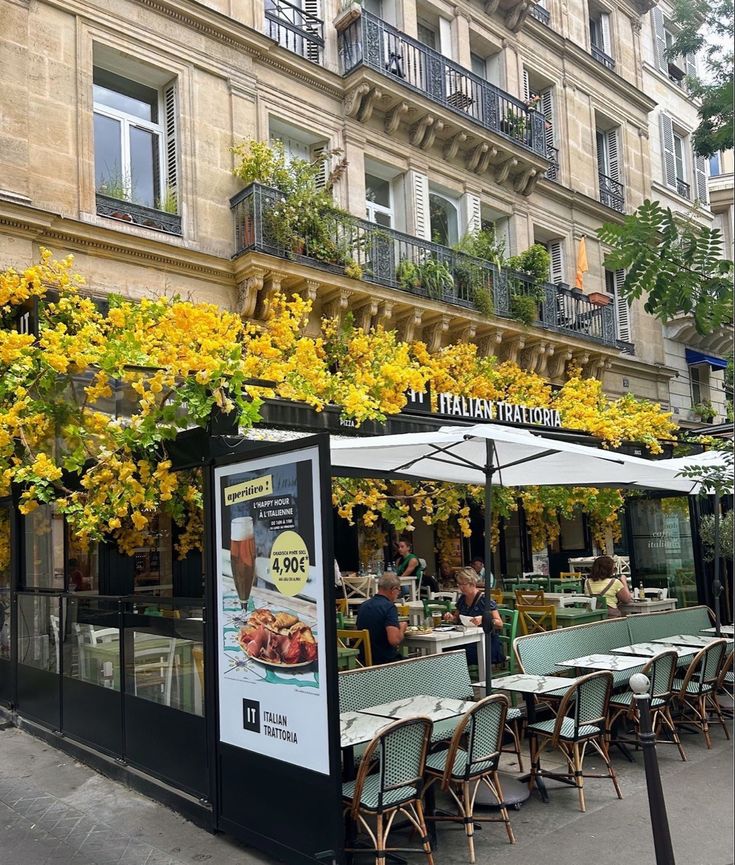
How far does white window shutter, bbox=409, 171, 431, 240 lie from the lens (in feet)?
54.0

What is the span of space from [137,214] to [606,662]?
939cm

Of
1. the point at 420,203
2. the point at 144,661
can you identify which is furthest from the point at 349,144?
the point at 144,661

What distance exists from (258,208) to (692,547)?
846 centimetres

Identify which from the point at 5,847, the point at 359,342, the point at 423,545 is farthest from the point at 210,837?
the point at 423,545

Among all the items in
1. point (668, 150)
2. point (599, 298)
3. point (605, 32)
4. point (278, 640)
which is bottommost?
point (278, 640)

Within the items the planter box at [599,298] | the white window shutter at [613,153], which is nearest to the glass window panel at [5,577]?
the planter box at [599,298]

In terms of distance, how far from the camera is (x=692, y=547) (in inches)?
484

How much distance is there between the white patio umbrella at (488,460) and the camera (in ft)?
21.0

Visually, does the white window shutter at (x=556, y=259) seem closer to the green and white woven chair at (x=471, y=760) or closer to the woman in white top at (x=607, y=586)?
the woman in white top at (x=607, y=586)

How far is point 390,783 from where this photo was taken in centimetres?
469

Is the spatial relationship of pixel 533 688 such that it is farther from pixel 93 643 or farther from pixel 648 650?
pixel 93 643

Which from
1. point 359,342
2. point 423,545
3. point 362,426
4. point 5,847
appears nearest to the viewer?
point 5,847

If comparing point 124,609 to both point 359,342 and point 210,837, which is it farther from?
point 359,342

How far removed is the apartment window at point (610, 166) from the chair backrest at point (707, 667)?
17157 mm
